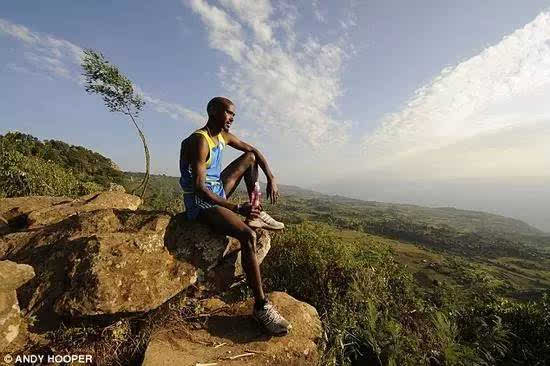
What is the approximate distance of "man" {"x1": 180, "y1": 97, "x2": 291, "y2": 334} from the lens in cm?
579

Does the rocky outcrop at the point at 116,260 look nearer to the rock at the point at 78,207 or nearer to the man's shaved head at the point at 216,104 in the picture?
the rock at the point at 78,207

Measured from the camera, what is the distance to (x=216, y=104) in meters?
6.75

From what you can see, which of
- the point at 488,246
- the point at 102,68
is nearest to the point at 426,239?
the point at 488,246

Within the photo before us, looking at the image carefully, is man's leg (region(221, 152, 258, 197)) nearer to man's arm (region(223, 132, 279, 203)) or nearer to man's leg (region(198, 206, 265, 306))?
man's arm (region(223, 132, 279, 203))

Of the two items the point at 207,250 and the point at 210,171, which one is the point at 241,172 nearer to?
the point at 210,171

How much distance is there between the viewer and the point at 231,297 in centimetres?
805

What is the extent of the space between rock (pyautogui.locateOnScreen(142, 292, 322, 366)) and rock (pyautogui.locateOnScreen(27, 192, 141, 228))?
4.19 m

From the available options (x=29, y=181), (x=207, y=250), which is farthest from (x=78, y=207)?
(x=29, y=181)

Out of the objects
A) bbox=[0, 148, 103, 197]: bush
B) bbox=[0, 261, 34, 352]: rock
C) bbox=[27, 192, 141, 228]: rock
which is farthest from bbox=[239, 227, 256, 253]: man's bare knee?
bbox=[0, 148, 103, 197]: bush

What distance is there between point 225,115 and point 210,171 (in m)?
1.18

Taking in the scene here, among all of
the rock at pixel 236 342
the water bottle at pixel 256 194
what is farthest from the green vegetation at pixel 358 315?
the water bottle at pixel 256 194

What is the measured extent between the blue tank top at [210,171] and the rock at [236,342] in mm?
2431

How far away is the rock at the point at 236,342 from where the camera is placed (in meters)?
5.07

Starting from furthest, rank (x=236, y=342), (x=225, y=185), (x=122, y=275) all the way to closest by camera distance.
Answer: (x=225, y=185) → (x=236, y=342) → (x=122, y=275)
